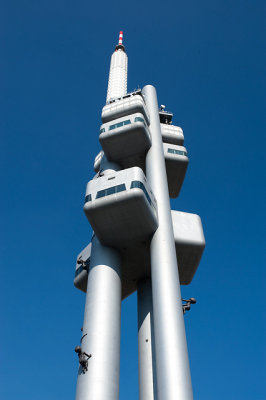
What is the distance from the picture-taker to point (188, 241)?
28531 mm

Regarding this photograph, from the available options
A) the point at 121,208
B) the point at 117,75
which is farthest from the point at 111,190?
the point at 117,75

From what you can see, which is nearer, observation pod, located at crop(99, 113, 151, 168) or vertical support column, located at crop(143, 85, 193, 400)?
vertical support column, located at crop(143, 85, 193, 400)

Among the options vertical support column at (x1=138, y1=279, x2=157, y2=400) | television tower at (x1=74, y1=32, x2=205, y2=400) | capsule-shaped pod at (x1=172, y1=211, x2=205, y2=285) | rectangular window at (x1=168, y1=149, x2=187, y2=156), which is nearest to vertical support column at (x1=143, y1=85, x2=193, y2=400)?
television tower at (x1=74, y1=32, x2=205, y2=400)

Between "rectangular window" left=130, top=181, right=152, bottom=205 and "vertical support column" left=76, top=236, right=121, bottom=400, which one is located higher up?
"rectangular window" left=130, top=181, right=152, bottom=205

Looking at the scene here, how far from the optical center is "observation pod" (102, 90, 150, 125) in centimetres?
3591

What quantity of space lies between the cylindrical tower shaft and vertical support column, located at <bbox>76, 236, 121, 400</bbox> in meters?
23.8

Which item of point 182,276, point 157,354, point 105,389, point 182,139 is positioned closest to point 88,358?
point 105,389

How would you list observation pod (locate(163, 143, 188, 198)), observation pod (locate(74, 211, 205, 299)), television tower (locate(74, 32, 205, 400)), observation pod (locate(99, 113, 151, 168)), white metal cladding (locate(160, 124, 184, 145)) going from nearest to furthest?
television tower (locate(74, 32, 205, 400)) → observation pod (locate(74, 211, 205, 299)) → observation pod (locate(99, 113, 151, 168)) → observation pod (locate(163, 143, 188, 198)) → white metal cladding (locate(160, 124, 184, 145))

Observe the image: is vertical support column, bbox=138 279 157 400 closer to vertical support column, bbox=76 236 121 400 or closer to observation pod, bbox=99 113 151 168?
vertical support column, bbox=76 236 121 400

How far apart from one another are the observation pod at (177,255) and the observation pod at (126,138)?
7.57m

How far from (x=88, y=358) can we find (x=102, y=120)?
2287 cm

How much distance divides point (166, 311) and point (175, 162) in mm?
18473

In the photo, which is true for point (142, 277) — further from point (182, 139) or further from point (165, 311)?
point (182, 139)

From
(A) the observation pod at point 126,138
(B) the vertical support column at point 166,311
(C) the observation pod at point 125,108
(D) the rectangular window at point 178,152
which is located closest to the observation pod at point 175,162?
(D) the rectangular window at point 178,152
